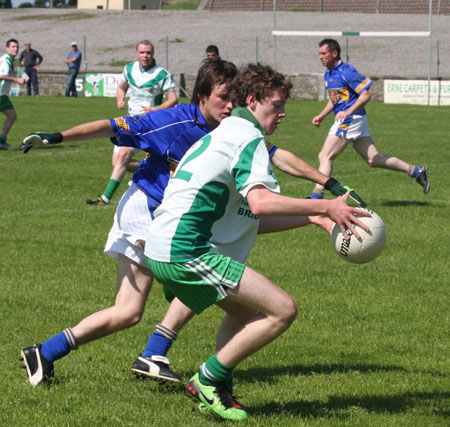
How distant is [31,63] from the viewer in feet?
130

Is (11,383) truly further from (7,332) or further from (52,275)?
(52,275)

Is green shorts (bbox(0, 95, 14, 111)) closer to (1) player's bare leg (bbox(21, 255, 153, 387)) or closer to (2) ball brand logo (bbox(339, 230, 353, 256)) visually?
(1) player's bare leg (bbox(21, 255, 153, 387))

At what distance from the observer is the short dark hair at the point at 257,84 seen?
422cm

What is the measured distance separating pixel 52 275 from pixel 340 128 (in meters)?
5.54

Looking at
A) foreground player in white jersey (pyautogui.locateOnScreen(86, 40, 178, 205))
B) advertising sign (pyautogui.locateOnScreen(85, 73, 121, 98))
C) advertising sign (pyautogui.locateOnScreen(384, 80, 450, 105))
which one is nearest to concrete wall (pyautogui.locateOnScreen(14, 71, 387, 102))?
advertising sign (pyautogui.locateOnScreen(384, 80, 450, 105))

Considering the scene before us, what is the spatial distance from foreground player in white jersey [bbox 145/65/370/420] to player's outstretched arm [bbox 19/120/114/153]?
86cm

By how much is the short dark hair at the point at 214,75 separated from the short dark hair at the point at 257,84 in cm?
44

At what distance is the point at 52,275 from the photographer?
25.7 feet

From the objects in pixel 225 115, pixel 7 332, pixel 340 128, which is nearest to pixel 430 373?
pixel 225 115

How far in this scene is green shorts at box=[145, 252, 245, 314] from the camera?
4.14 metres

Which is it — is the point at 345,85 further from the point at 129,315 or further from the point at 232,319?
the point at 232,319

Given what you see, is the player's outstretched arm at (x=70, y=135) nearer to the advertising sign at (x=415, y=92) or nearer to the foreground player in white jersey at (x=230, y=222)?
the foreground player in white jersey at (x=230, y=222)

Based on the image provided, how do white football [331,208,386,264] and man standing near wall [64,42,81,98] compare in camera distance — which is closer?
white football [331,208,386,264]

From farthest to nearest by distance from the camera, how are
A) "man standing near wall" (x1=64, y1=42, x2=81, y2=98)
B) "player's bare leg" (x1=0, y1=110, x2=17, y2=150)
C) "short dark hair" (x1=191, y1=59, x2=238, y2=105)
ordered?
"man standing near wall" (x1=64, y1=42, x2=81, y2=98)
"player's bare leg" (x1=0, y1=110, x2=17, y2=150)
"short dark hair" (x1=191, y1=59, x2=238, y2=105)
